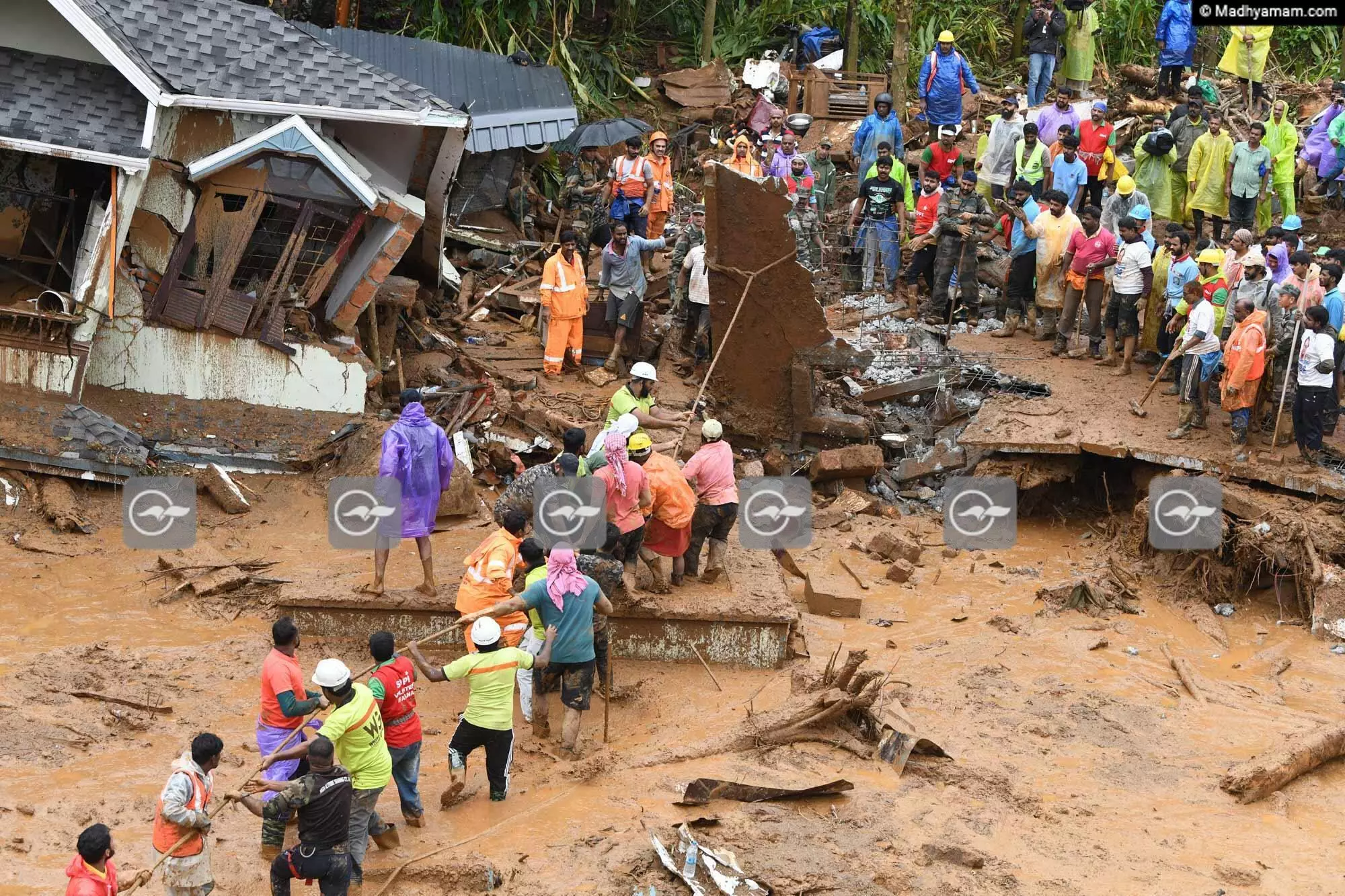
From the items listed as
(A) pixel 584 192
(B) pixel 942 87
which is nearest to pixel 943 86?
(B) pixel 942 87

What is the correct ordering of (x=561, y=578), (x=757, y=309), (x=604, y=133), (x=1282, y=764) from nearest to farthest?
(x=561, y=578) < (x=1282, y=764) < (x=757, y=309) < (x=604, y=133)

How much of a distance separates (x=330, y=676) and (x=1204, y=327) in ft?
29.3

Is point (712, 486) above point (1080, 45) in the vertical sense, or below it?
below

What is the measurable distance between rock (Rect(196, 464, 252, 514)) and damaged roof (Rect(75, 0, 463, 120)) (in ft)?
11.3

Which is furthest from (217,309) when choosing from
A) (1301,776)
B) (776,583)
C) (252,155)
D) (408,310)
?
(1301,776)

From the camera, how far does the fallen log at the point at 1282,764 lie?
955cm

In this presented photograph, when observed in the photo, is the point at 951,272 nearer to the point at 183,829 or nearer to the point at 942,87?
the point at 942,87

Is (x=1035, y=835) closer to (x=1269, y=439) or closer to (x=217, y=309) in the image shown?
(x=1269, y=439)

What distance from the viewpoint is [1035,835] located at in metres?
8.94

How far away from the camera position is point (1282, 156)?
57.5 ft

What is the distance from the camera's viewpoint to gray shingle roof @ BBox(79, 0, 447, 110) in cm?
1366

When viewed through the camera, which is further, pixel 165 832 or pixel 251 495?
pixel 251 495

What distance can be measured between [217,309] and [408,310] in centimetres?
259

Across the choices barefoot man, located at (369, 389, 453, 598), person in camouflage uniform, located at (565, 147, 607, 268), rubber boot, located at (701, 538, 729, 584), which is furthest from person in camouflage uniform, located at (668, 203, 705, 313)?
barefoot man, located at (369, 389, 453, 598)
